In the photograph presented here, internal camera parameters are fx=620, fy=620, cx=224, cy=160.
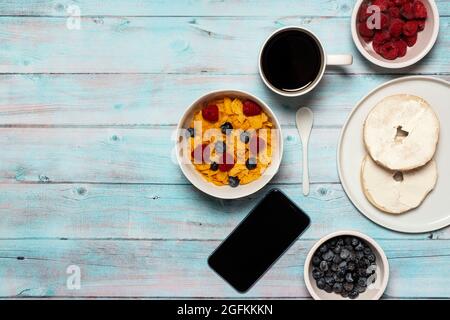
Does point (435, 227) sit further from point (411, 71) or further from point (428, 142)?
point (411, 71)

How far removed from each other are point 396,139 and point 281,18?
0.95 feet

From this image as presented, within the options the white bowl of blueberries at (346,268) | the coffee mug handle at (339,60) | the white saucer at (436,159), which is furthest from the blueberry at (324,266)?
the coffee mug handle at (339,60)

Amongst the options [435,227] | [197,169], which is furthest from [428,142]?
[197,169]

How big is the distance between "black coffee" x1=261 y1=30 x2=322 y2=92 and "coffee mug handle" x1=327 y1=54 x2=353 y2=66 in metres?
0.02

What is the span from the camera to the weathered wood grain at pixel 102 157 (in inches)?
43.1

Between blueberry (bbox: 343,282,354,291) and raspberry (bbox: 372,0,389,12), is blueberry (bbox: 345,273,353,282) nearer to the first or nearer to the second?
blueberry (bbox: 343,282,354,291)

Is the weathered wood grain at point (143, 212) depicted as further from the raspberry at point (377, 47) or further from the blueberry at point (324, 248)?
the raspberry at point (377, 47)

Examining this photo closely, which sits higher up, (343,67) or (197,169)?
(343,67)

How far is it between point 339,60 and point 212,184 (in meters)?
0.30

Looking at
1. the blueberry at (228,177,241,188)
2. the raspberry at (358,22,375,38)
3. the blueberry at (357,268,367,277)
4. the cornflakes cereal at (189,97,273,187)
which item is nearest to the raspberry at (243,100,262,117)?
the cornflakes cereal at (189,97,273,187)

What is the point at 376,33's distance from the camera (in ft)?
3.47

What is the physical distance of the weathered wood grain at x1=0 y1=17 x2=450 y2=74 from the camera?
1.09m

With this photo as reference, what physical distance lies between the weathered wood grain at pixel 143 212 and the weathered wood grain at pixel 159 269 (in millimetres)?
18

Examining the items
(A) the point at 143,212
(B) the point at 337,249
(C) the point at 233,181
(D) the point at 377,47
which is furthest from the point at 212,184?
(D) the point at 377,47
